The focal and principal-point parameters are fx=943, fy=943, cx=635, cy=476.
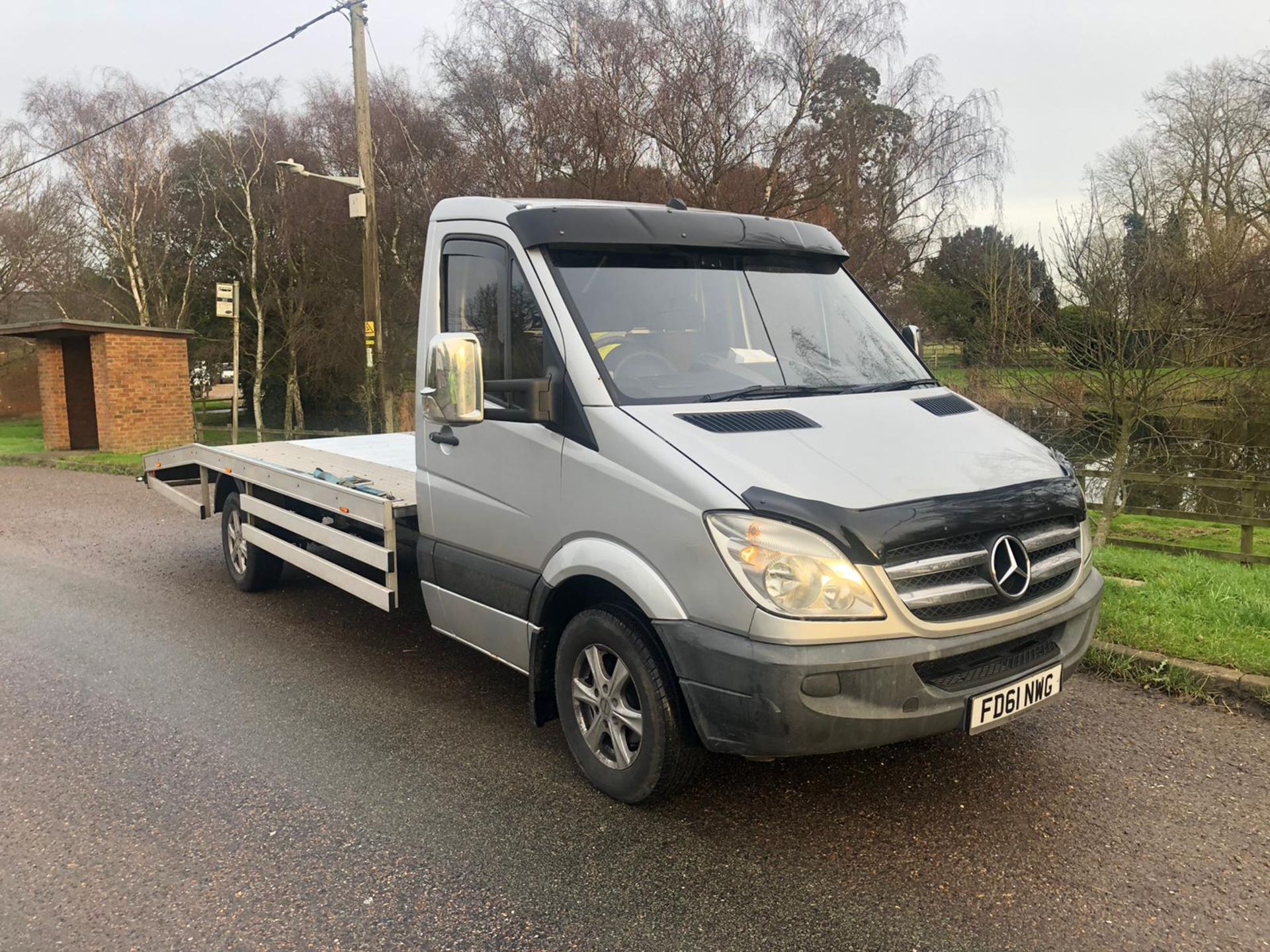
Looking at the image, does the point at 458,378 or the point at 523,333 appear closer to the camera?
the point at 458,378

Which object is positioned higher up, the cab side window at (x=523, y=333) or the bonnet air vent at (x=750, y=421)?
the cab side window at (x=523, y=333)

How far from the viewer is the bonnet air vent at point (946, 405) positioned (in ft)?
13.1

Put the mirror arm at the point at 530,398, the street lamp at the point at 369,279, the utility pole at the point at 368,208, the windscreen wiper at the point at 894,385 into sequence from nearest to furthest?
1. the mirror arm at the point at 530,398
2. the windscreen wiper at the point at 894,385
3. the street lamp at the point at 369,279
4. the utility pole at the point at 368,208

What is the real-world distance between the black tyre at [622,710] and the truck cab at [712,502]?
0.01 meters

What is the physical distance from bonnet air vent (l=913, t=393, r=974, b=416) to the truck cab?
0.01 meters

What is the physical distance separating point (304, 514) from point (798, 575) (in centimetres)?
407

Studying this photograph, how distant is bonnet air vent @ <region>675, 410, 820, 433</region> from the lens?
137 inches

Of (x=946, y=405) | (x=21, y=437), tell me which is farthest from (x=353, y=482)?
(x=21, y=437)

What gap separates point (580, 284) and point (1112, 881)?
9.58ft

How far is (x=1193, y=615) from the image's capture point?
5.62m

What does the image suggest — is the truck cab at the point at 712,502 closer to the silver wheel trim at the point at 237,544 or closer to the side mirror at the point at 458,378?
the side mirror at the point at 458,378

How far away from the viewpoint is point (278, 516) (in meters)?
6.27

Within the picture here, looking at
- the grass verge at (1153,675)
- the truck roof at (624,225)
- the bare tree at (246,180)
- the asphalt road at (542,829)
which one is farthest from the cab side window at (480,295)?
the bare tree at (246,180)

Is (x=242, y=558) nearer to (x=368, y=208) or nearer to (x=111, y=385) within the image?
(x=368, y=208)
